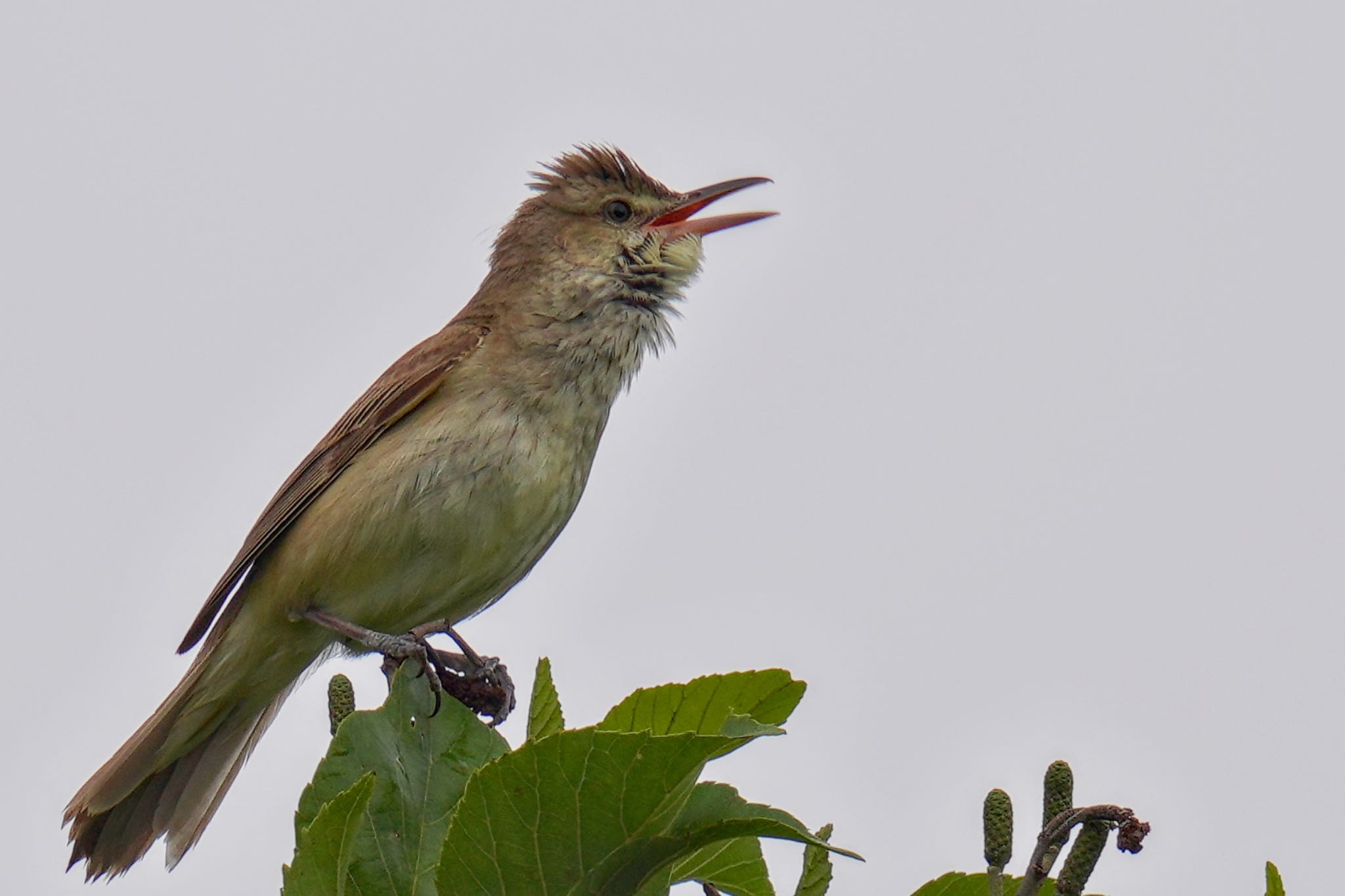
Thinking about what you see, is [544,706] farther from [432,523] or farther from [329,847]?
[432,523]

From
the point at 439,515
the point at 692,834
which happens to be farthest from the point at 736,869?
the point at 439,515

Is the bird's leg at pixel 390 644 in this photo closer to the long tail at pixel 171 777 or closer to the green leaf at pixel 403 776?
the green leaf at pixel 403 776

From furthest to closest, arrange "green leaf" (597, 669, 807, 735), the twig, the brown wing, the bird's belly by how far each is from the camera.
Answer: the brown wing
the bird's belly
"green leaf" (597, 669, 807, 735)
the twig

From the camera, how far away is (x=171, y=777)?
5.31 m

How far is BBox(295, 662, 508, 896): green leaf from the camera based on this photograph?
2746 mm

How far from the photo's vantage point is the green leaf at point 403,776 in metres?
2.75

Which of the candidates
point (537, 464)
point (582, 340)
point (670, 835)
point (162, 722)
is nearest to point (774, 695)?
point (670, 835)

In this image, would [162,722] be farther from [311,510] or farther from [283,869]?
[283,869]

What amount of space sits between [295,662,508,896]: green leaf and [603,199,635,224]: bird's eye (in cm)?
325

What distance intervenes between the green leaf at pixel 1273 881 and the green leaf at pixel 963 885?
1.46ft

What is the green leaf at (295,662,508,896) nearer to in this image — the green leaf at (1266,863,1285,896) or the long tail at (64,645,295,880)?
the green leaf at (1266,863,1285,896)

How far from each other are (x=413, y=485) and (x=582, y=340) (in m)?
0.81

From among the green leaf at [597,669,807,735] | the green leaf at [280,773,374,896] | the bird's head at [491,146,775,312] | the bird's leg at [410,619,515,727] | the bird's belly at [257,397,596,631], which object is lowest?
the green leaf at [280,773,374,896]

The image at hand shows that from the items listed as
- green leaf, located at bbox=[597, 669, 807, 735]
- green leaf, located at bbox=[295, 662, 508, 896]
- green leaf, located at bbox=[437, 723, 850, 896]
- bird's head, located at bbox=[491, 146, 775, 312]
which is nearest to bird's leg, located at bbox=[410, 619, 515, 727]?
green leaf, located at bbox=[295, 662, 508, 896]
